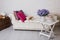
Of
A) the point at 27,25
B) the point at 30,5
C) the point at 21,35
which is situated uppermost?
the point at 30,5

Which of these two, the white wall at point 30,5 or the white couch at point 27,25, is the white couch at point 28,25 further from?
the white wall at point 30,5

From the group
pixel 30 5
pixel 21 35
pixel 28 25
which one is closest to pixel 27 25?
pixel 28 25

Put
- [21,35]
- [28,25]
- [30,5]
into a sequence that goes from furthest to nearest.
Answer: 1. [30,5]
2. [28,25]
3. [21,35]

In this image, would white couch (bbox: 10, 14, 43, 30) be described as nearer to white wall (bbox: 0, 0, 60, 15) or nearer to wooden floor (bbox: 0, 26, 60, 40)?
wooden floor (bbox: 0, 26, 60, 40)

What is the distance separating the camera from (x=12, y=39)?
439 cm

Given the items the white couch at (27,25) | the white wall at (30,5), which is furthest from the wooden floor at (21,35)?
the white wall at (30,5)

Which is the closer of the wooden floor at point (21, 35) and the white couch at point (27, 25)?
the wooden floor at point (21, 35)

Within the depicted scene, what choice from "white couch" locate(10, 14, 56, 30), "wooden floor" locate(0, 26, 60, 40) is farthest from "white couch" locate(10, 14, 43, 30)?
"wooden floor" locate(0, 26, 60, 40)

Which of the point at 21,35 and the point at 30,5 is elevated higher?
the point at 30,5

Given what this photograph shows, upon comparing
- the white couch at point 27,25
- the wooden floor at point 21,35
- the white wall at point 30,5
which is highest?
the white wall at point 30,5

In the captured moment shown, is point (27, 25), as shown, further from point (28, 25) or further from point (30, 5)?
point (30, 5)

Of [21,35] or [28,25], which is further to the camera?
[28,25]

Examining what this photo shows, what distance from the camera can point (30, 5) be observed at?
598 centimetres

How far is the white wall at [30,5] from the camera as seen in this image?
582cm
